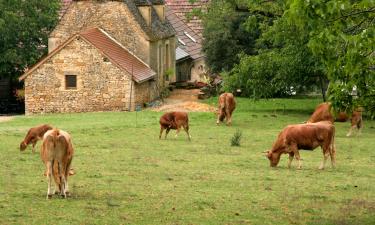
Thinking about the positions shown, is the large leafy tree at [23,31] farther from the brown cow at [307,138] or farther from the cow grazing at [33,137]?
the brown cow at [307,138]

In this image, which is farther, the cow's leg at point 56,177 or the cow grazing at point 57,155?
the cow's leg at point 56,177

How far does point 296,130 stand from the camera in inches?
877

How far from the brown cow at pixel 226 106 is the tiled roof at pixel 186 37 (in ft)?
85.6

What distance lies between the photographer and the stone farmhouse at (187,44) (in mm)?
63219

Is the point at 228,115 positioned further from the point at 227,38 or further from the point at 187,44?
the point at 187,44

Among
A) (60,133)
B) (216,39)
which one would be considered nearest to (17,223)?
(60,133)

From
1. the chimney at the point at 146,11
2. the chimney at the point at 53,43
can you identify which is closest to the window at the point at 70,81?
the chimney at the point at 53,43

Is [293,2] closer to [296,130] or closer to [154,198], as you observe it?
[154,198]

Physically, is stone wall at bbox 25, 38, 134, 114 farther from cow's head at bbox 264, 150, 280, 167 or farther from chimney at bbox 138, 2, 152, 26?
cow's head at bbox 264, 150, 280, 167

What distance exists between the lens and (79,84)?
4931 cm

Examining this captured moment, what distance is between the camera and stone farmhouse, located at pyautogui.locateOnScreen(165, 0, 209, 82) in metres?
63.2

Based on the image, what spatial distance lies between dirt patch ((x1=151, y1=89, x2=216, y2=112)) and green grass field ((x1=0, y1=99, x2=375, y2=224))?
44.1 ft

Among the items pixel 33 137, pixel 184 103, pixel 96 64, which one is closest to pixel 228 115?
pixel 33 137

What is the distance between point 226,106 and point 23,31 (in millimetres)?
20713
